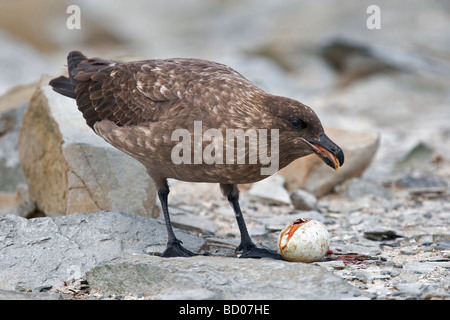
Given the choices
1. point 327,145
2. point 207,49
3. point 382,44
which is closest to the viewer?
point 327,145

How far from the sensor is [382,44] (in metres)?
14.7

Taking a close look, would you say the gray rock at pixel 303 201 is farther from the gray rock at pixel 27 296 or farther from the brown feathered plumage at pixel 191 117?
the gray rock at pixel 27 296

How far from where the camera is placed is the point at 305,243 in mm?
4781

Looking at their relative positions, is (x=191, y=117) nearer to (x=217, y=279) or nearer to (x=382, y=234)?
(x=217, y=279)

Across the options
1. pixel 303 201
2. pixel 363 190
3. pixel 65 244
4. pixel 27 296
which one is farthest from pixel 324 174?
pixel 27 296

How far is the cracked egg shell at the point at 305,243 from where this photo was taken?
15.7 ft

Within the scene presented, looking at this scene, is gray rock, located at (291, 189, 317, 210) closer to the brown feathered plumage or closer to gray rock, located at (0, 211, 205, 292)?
the brown feathered plumage

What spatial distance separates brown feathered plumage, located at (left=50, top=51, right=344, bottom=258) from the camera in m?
4.70

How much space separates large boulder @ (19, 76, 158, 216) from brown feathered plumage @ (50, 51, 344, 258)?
1.17 feet

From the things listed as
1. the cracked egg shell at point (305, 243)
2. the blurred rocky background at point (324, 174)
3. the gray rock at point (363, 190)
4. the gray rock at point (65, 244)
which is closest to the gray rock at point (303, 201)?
the blurred rocky background at point (324, 174)

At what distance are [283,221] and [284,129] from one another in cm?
197
